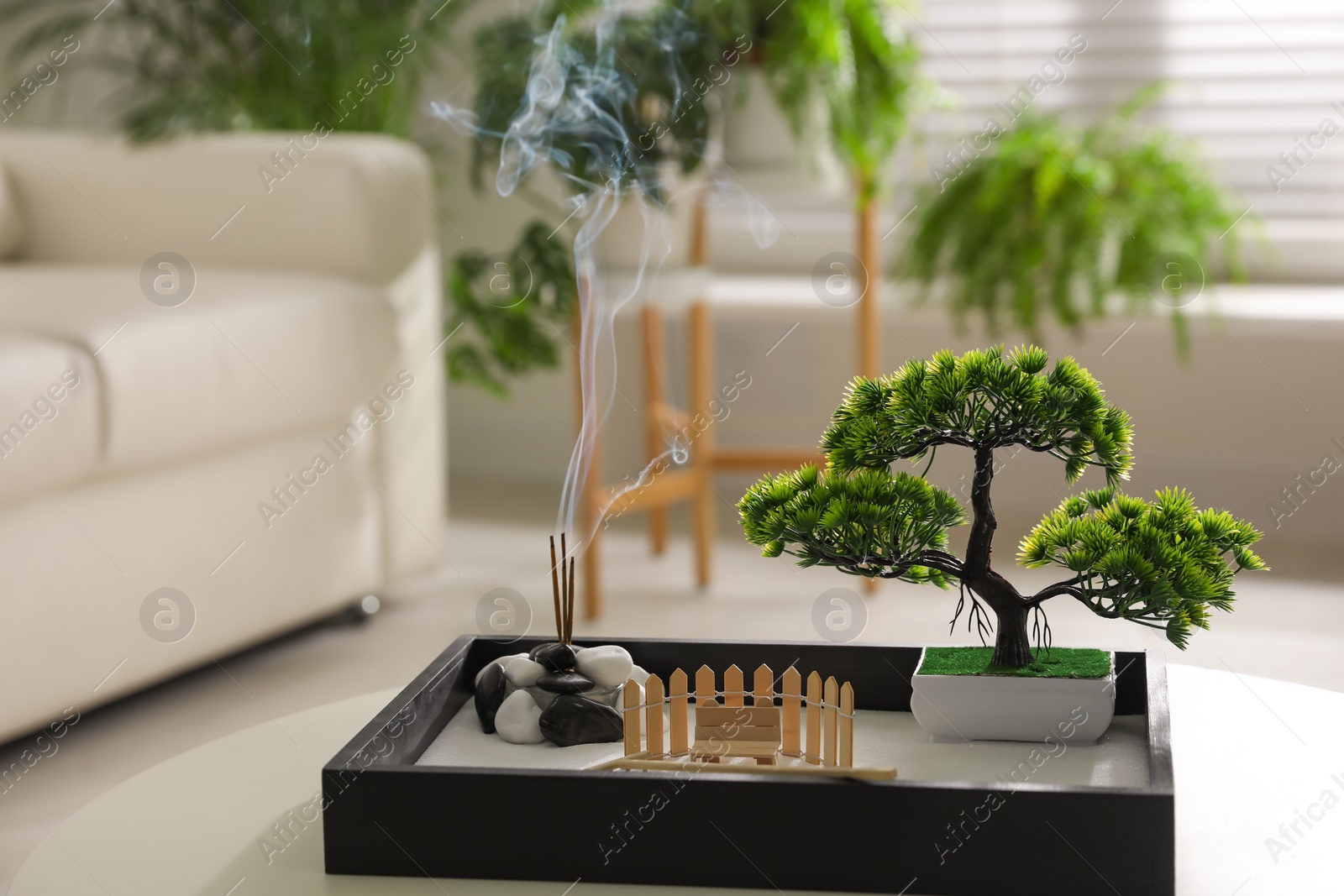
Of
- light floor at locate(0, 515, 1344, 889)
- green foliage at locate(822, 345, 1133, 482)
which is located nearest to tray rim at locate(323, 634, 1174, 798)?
green foliage at locate(822, 345, 1133, 482)

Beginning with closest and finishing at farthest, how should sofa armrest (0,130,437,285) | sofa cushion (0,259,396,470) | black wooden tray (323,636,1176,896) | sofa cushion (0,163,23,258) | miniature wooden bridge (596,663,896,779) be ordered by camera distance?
1. black wooden tray (323,636,1176,896)
2. miniature wooden bridge (596,663,896,779)
3. sofa cushion (0,259,396,470)
4. sofa armrest (0,130,437,285)
5. sofa cushion (0,163,23,258)

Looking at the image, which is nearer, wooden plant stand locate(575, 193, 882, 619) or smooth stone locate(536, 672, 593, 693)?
smooth stone locate(536, 672, 593, 693)

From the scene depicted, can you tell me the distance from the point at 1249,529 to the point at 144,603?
1.30 metres

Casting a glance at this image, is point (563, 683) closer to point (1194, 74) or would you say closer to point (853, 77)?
point (853, 77)

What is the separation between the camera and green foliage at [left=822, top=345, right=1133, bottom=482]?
0.86 m

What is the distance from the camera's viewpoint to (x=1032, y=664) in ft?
2.92

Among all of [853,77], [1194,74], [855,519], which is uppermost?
[1194,74]

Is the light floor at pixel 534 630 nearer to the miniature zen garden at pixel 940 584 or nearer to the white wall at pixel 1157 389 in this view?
the white wall at pixel 1157 389

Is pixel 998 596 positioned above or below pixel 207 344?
below

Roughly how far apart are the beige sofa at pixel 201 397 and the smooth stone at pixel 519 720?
0.85 m

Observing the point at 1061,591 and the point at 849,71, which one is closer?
the point at 1061,591

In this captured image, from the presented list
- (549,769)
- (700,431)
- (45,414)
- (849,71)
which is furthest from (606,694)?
(849,71)

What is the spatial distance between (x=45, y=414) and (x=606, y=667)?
897 mm

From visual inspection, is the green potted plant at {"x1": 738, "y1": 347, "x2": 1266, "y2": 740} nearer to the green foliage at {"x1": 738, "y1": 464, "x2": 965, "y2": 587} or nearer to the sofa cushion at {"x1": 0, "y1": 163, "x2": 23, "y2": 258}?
the green foliage at {"x1": 738, "y1": 464, "x2": 965, "y2": 587}
